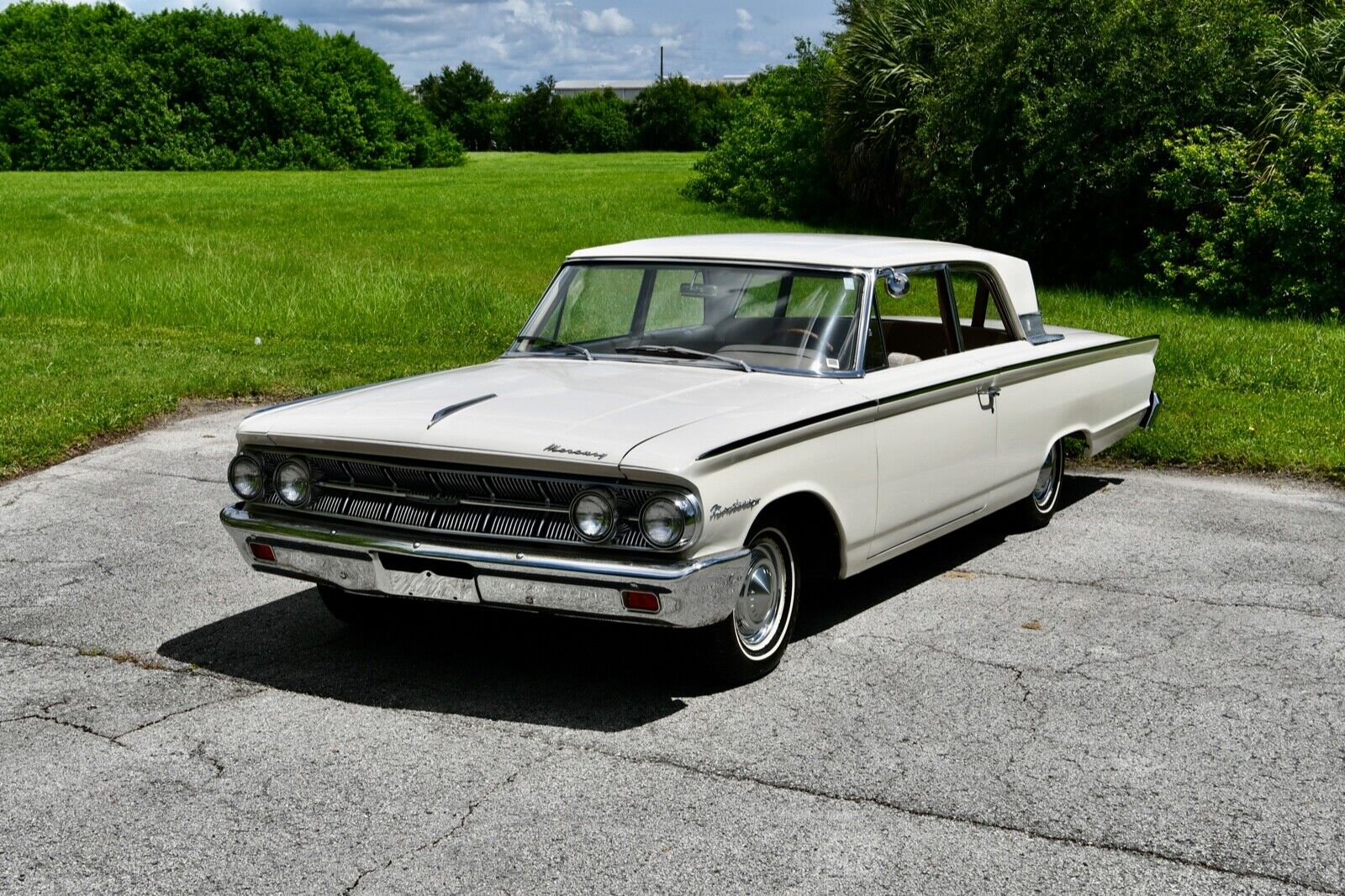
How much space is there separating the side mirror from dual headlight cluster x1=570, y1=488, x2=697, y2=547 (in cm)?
189

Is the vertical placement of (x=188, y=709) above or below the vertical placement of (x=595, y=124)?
below

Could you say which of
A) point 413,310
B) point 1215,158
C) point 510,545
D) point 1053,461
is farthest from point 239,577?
point 1215,158

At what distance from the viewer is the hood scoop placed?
5.00 m

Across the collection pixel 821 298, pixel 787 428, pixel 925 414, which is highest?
pixel 821 298

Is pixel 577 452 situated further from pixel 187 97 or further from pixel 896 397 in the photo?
pixel 187 97

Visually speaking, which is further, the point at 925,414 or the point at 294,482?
the point at 925,414

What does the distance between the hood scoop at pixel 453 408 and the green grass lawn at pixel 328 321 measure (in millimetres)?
4900

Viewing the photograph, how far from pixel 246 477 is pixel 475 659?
105 cm

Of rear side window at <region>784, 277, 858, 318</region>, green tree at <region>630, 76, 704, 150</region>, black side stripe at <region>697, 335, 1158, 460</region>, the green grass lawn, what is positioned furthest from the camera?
green tree at <region>630, 76, 704, 150</region>

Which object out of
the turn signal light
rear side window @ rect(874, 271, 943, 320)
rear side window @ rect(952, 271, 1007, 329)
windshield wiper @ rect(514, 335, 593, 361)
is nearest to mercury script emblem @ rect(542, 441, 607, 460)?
the turn signal light

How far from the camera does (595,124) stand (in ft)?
241

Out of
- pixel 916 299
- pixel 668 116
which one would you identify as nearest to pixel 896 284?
pixel 916 299

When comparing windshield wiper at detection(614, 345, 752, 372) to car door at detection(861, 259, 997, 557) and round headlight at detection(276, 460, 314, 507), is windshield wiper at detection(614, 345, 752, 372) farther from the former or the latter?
round headlight at detection(276, 460, 314, 507)

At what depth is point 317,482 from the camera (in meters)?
5.21
